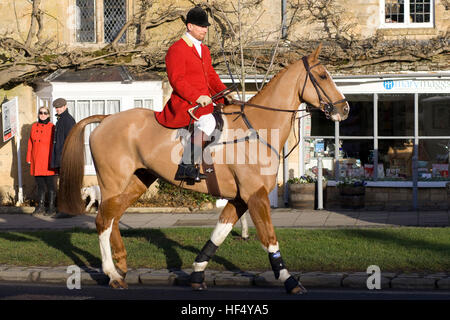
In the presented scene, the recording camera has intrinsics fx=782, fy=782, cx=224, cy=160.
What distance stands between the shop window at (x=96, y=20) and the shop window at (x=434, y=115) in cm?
752

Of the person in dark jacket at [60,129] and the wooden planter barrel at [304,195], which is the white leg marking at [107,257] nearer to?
the person in dark jacket at [60,129]

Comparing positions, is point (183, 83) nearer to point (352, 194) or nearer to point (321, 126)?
point (352, 194)

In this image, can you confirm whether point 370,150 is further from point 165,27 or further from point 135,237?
point 135,237

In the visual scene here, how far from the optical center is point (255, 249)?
10.9m

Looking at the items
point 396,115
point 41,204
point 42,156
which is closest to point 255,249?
point 41,204

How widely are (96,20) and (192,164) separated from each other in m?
11.1

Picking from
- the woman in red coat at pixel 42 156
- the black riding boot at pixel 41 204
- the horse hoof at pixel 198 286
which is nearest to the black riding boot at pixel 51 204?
the woman in red coat at pixel 42 156

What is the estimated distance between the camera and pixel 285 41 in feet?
56.4

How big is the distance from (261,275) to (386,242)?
257 centimetres

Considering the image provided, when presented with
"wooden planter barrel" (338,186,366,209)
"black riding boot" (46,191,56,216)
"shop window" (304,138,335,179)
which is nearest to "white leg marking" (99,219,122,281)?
"black riding boot" (46,191,56,216)

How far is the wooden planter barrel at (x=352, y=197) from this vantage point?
16.8m

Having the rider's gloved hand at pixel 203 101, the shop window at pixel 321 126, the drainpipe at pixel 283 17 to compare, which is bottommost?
the shop window at pixel 321 126

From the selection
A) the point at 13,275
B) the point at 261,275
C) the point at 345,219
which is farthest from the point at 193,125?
the point at 345,219

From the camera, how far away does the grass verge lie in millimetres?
9812
